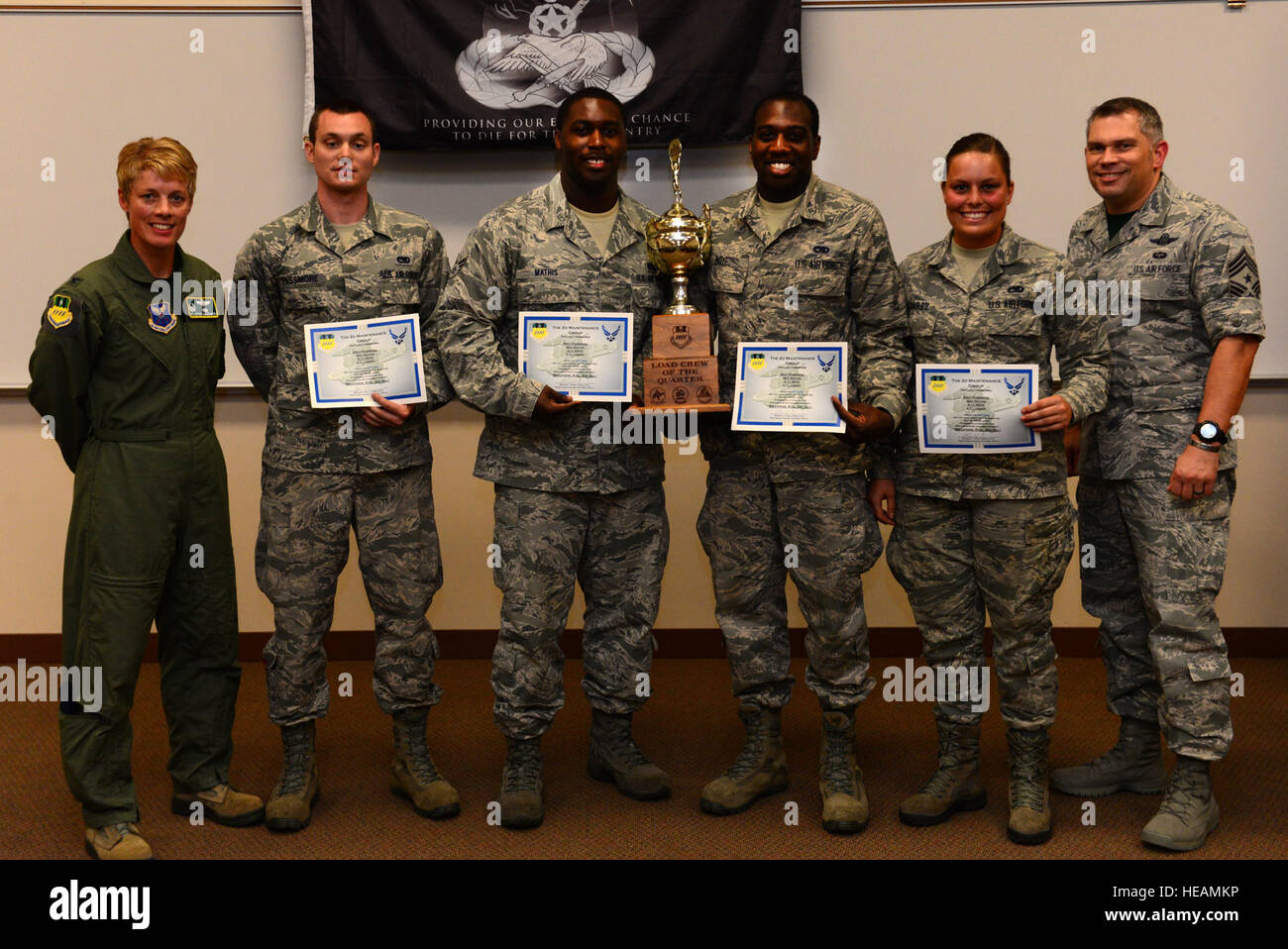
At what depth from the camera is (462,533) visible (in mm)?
4625

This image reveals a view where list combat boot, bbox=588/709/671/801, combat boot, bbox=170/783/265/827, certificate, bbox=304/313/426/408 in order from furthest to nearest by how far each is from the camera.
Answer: combat boot, bbox=588/709/671/801 → combat boot, bbox=170/783/265/827 → certificate, bbox=304/313/426/408

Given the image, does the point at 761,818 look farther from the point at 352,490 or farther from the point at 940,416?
the point at 352,490

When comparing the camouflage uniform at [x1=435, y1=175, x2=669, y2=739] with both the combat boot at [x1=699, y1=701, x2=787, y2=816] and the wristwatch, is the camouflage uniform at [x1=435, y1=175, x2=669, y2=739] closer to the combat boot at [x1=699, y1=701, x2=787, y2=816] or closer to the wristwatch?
the combat boot at [x1=699, y1=701, x2=787, y2=816]

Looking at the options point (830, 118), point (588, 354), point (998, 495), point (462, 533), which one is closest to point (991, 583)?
point (998, 495)

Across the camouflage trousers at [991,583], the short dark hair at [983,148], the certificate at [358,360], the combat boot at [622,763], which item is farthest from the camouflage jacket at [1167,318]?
the certificate at [358,360]

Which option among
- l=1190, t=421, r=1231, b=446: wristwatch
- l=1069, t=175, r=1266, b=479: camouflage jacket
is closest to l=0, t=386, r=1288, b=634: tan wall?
l=1069, t=175, r=1266, b=479: camouflage jacket

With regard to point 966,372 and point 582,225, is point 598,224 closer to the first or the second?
point 582,225

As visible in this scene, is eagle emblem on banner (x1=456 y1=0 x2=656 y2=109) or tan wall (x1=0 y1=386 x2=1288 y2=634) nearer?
eagle emblem on banner (x1=456 y1=0 x2=656 y2=109)

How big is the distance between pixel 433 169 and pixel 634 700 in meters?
2.36

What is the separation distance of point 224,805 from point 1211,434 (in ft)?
9.07

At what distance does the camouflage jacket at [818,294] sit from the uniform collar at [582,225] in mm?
241

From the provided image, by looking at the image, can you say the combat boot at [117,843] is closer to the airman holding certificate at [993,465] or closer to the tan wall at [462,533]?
the tan wall at [462,533]

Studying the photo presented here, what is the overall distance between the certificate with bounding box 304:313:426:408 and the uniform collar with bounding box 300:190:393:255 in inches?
9.1

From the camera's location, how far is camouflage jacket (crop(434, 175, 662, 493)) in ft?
9.61
